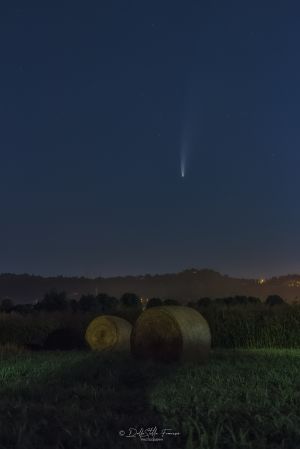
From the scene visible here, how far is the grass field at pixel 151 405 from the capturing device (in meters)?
6.47

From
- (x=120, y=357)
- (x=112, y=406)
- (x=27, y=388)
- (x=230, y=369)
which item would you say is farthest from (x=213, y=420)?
(x=120, y=357)

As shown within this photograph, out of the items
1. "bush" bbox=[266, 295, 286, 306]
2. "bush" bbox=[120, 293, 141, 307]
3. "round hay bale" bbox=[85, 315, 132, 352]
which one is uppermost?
"bush" bbox=[120, 293, 141, 307]

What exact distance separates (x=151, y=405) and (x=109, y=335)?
12.3 meters

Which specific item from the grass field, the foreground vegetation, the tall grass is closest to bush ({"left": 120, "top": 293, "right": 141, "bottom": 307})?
the foreground vegetation

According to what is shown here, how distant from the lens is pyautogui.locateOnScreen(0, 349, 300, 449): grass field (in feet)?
21.2

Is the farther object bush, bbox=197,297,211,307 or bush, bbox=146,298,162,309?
bush, bbox=146,298,162,309

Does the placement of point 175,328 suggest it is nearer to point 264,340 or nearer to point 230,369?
point 230,369

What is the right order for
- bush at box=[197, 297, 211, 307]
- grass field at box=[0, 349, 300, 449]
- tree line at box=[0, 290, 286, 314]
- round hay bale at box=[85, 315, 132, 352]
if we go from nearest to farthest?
1. grass field at box=[0, 349, 300, 449]
2. round hay bale at box=[85, 315, 132, 352]
3. bush at box=[197, 297, 211, 307]
4. tree line at box=[0, 290, 286, 314]

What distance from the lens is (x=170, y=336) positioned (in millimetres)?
16000

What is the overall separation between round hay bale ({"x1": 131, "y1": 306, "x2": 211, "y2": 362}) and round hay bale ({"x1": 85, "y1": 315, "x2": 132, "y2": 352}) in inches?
142

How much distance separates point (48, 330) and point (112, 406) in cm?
1870

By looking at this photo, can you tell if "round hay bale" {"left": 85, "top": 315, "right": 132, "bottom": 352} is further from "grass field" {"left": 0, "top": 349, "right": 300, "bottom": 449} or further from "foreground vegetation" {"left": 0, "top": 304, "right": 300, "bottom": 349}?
"grass field" {"left": 0, "top": 349, "right": 300, "bottom": 449}

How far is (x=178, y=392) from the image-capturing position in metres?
9.20

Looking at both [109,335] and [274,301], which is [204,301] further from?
[109,335]
